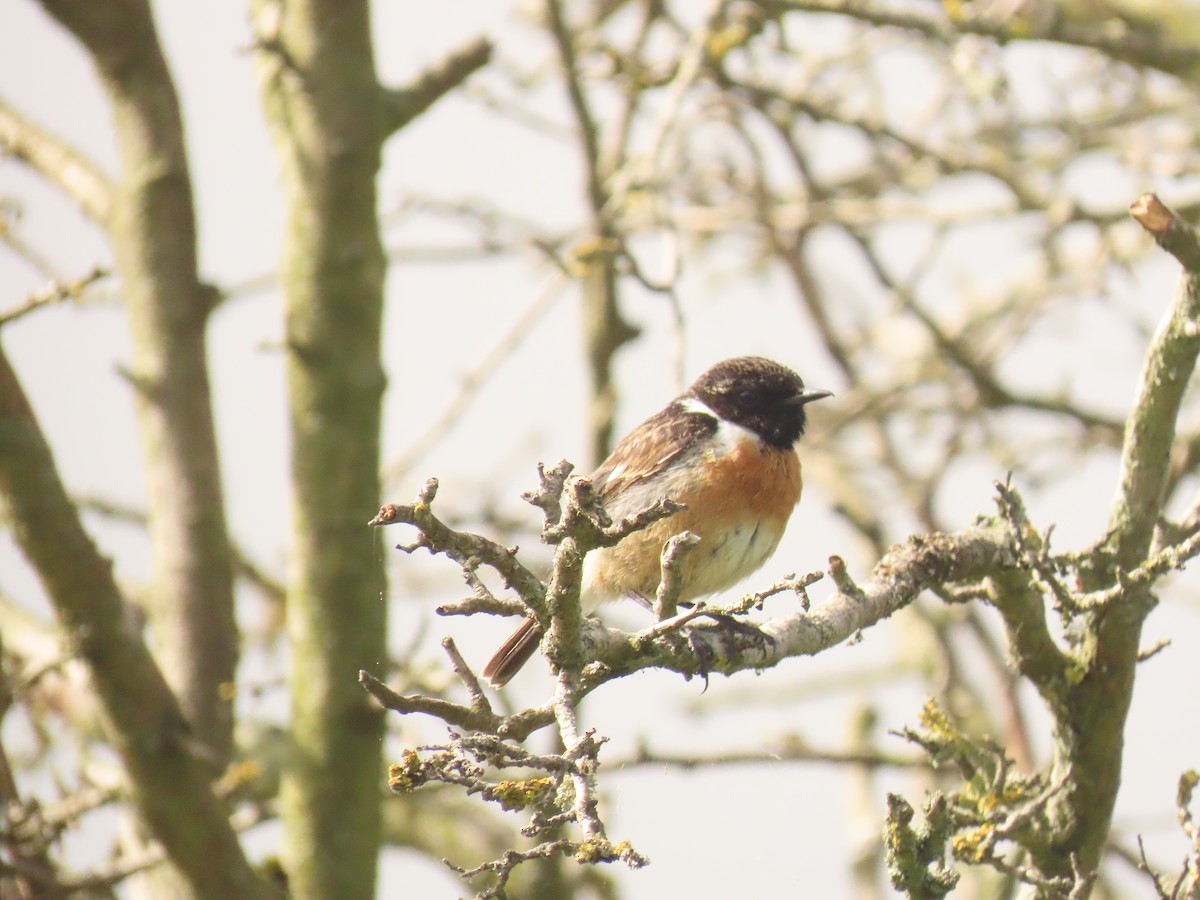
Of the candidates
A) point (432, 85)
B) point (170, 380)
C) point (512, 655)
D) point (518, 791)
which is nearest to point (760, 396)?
point (512, 655)

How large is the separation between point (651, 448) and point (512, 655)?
35.1 inches

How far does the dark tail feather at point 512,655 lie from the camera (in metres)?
4.78

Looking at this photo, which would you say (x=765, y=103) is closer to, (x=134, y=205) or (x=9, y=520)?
(x=134, y=205)

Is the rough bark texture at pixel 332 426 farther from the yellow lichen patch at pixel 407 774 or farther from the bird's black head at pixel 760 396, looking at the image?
the yellow lichen patch at pixel 407 774

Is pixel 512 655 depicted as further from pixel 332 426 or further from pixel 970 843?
pixel 970 843

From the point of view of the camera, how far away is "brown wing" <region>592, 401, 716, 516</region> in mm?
5016

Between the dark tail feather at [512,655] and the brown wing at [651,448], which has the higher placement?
the brown wing at [651,448]

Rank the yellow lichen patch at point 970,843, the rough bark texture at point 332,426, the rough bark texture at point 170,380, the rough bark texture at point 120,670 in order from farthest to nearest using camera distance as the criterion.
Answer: the rough bark texture at point 170,380 < the rough bark texture at point 332,426 < the rough bark texture at point 120,670 < the yellow lichen patch at point 970,843

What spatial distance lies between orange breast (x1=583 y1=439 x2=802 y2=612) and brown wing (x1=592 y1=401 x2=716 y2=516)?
0.14m

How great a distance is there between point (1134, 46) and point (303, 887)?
4.31 meters

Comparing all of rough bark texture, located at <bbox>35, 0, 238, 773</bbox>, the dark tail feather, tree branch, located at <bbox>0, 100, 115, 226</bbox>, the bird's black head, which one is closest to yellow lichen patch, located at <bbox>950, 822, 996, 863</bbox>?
the dark tail feather

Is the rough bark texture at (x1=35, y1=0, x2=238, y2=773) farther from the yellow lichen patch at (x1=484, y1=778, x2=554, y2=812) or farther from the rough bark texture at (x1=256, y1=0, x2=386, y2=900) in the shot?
the yellow lichen patch at (x1=484, y1=778, x2=554, y2=812)

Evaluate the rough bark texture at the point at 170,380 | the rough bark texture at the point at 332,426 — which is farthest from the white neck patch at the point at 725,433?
the rough bark texture at the point at 170,380

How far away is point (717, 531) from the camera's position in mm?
4812
